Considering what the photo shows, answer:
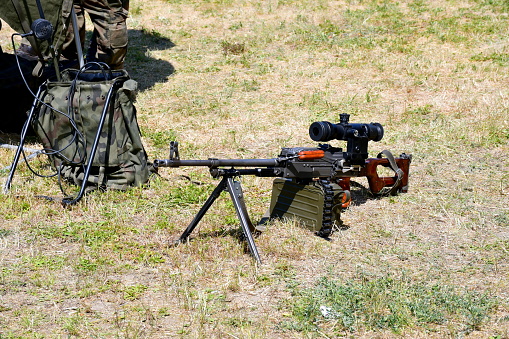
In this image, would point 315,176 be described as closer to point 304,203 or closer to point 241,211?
point 304,203

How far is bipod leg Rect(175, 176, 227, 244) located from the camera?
509 centimetres

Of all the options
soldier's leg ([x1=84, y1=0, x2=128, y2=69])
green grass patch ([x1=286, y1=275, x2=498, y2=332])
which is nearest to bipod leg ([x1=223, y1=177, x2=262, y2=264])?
green grass patch ([x1=286, y1=275, x2=498, y2=332])

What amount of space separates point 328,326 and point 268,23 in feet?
32.0

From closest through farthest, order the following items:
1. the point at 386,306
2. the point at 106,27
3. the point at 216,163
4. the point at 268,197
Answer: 1. the point at 386,306
2. the point at 216,163
3. the point at 268,197
4. the point at 106,27

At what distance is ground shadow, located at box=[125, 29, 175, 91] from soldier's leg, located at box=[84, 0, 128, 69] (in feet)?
5.43

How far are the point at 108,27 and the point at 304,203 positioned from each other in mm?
4453

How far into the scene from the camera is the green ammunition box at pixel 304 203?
5.64 metres

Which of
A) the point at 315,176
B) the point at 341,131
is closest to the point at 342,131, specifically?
the point at 341,131

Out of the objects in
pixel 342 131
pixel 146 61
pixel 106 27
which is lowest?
pixel 146 61

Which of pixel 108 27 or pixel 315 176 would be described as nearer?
pixel 315 176

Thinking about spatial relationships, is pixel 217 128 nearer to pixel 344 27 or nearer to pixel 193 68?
pixel 193 68

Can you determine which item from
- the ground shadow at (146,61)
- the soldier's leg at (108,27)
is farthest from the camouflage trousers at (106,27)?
the ground shadow at (146,61)

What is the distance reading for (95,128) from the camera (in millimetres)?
6387

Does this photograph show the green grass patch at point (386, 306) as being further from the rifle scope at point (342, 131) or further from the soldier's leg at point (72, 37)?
the soldier's leg at point (72, 37)
